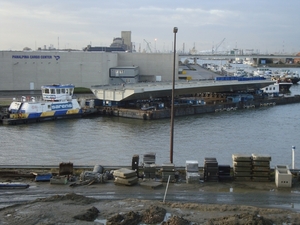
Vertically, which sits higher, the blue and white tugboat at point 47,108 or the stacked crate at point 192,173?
the blue and white tugboat at point 47,108

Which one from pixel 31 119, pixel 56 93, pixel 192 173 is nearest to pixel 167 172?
pixel 192 173

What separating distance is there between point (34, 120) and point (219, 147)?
8.25m

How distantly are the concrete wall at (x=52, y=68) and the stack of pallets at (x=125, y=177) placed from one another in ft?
61.4

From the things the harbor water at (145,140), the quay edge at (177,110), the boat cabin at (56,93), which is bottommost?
the harbor water at (145,140)

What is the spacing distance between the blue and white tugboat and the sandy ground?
11.3 meters

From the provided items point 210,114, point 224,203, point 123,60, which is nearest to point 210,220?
point 224,203

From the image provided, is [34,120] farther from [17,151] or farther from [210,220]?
[210,220]

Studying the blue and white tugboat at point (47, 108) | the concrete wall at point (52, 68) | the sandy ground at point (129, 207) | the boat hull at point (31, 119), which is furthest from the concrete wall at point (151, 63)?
the sandy ground at point (129, 207)

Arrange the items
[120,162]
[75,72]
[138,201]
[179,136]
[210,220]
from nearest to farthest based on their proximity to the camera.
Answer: [210,220] < [138,201] < [120,162] < [179,136] < [75,72]

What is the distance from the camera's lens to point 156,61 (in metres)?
28.6

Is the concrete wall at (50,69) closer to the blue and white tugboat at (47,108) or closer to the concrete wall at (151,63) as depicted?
the concrete wall at (151,63)

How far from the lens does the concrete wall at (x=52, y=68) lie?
76.6ft

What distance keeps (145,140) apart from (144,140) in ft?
0.10

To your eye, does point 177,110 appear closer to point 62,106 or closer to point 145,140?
point 62,106
